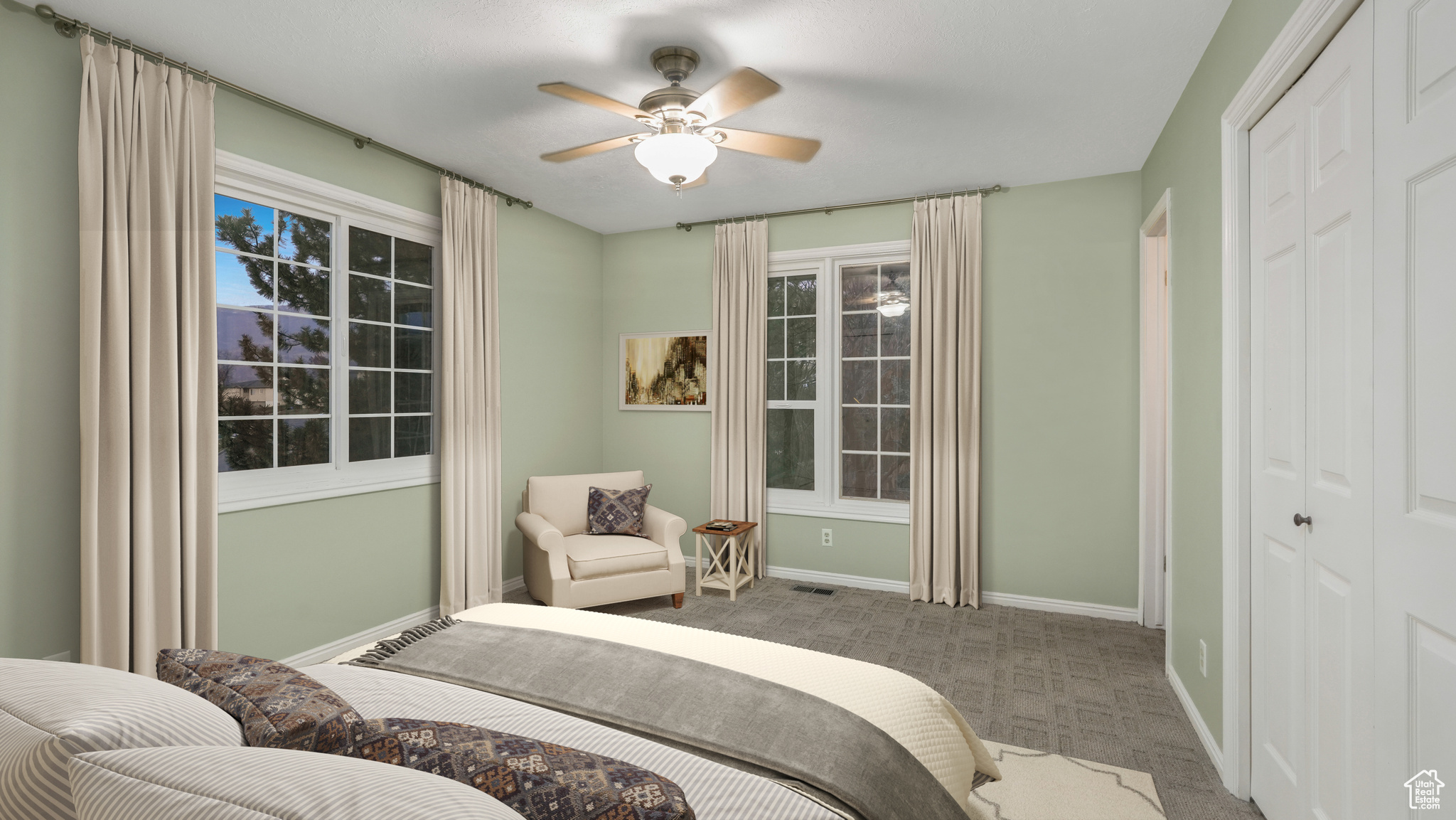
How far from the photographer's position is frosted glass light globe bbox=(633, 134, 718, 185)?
2367 millimetres

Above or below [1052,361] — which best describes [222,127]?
above

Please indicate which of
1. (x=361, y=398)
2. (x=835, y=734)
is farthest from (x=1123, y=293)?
(x=361, y=398)

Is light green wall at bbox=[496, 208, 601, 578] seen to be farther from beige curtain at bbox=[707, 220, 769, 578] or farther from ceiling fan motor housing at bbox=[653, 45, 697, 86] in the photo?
ceiling fan motor housing at bbox=[653, 45, 697, 86]

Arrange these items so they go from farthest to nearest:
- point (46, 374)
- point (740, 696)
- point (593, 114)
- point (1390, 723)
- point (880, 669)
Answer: point (593, 114), point (46, 374), point (880, 669), point (740, 696), point (1390, 723)

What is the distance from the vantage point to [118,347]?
234cm

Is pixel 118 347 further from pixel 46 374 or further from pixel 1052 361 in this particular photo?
pixel 1052 361

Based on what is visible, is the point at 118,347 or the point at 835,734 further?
the point at 118,347

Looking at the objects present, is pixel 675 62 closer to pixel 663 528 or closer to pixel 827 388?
pixel 827 388

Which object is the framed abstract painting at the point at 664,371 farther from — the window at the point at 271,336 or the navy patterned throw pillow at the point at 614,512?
the window at the point at 271,336

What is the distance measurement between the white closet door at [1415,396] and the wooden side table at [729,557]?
3184 millimetres

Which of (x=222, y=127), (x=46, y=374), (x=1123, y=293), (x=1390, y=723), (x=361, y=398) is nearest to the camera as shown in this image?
(x=1390, y=723)

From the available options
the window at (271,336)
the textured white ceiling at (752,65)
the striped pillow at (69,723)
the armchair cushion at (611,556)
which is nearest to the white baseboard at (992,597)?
the armchair cushion at (611,556)

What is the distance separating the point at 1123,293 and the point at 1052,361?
1.76 ft

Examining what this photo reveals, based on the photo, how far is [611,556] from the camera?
3871mm
